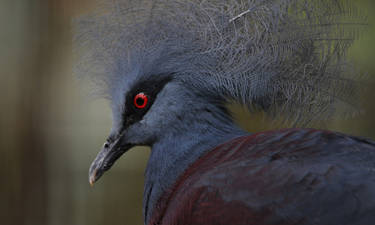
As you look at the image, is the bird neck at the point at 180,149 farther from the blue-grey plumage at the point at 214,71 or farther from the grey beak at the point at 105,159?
the grey beak at the point at 105,159

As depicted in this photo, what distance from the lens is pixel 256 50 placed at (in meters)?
1.50

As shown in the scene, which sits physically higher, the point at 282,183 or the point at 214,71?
the point at 214,71

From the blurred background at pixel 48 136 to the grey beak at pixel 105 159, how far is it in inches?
73.3

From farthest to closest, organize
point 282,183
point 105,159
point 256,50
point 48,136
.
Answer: point 48,136
point 105,159
point 256,50
point 282,183

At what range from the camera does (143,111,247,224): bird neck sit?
148cm

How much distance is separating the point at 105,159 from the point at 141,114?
0.64ft

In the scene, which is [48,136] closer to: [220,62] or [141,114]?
[141,114]

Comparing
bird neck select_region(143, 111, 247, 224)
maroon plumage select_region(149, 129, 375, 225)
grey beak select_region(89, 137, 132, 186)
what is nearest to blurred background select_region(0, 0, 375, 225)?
grey beak select_region(89, 137, 132, 186)

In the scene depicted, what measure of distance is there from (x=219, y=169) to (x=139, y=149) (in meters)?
2.62

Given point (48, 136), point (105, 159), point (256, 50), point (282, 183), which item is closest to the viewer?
point (282, 183)

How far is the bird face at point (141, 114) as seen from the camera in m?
1.55

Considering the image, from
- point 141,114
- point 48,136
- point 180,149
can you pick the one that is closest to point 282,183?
point 180,149

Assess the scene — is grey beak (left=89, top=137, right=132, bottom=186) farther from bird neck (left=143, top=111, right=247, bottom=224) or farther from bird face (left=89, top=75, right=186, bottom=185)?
bird neck (left=143, top=111, right=247, bottom=224)

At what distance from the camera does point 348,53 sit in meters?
1.53
